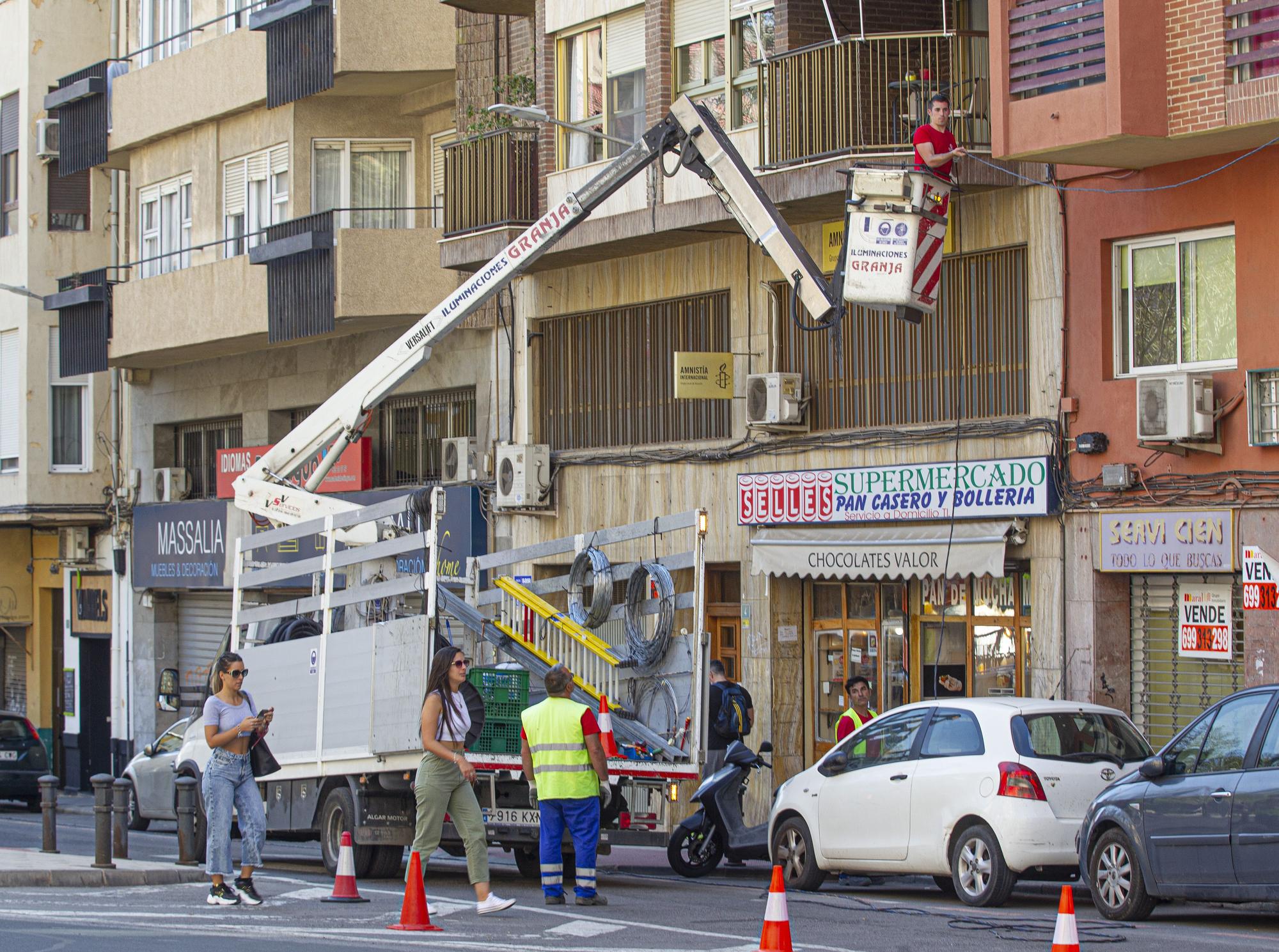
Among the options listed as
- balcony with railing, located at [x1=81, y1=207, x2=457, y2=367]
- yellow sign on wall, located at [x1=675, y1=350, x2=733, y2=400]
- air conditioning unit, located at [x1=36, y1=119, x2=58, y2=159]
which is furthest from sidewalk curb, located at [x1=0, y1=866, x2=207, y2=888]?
air conditioning unit, located at [x1=36, y1=119, x2=58, y2=159]

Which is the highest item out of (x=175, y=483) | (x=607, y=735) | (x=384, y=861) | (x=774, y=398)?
(x=774, y=398)

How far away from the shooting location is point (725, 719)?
57.8 feet

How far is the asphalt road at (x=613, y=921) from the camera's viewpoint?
1111cm

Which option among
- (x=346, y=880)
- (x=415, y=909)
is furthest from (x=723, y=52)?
(x=415, y=909)

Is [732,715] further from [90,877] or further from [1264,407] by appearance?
[90,877]

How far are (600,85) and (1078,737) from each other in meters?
11.9

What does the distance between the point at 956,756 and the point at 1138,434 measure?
4.16 metres

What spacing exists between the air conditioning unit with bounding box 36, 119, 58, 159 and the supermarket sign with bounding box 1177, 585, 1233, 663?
73.4 ft

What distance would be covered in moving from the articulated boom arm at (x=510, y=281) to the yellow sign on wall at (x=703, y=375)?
278 cm

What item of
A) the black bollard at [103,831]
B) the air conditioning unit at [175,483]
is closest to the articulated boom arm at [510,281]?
the black bollard at [103,831]

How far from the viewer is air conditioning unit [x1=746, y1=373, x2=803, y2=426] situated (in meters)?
20.3

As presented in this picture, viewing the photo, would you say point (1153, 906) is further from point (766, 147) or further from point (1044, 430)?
point (766, 147)

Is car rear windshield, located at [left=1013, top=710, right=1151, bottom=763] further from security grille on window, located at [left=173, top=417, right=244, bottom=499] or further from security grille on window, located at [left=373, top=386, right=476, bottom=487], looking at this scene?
security grille on window, located at [left=173, top=417, right=244, bottom=499]

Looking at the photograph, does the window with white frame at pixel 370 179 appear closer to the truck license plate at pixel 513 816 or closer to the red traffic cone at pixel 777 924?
the truck license plate at pixel 513 816
